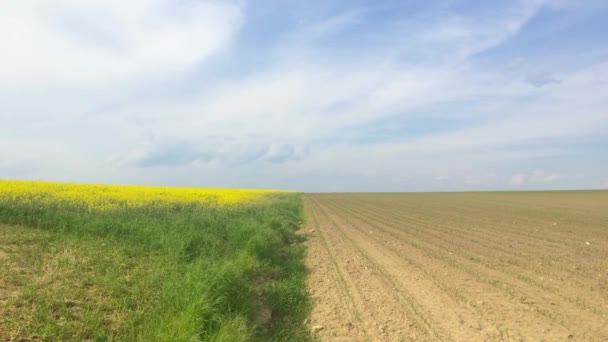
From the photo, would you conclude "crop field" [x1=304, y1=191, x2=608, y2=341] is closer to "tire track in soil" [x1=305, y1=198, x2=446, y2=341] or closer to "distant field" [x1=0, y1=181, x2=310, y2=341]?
"tire track in soil" [x1=305, y1=198, x2=446, y2=341]

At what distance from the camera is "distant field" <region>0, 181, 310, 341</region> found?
17.6 ft

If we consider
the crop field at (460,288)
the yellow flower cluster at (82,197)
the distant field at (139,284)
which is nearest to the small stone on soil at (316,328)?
the crop field at (460,288)

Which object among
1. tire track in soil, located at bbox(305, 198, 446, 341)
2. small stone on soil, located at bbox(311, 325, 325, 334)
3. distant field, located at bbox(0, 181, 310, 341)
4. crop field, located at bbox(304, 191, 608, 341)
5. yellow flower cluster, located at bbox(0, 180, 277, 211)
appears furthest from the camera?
yellow flower cluster, located at bbox(0, 180, 277, 211)

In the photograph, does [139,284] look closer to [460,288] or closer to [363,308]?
[363,308]

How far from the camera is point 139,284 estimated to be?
6977 mm

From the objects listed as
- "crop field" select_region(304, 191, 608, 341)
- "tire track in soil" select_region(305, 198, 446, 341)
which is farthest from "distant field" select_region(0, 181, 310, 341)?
"crop field" select_region(304, 191, 608, 341)

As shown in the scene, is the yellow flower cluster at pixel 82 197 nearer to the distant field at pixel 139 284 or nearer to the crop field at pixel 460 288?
the distant field at pixel 139 284

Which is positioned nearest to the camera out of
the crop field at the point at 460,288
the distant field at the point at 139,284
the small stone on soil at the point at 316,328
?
the distant field at the point at 139,284

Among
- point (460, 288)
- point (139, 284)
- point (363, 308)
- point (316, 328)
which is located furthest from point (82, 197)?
point (460, 288)

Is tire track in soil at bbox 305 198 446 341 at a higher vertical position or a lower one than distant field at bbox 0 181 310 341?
lower

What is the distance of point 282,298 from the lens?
8.15 meters

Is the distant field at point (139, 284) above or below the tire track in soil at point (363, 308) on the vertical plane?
above

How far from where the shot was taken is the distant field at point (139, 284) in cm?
536

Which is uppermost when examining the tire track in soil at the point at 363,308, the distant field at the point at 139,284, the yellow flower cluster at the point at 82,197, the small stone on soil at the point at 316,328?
the yellow flower cluster at the point at 82,197
